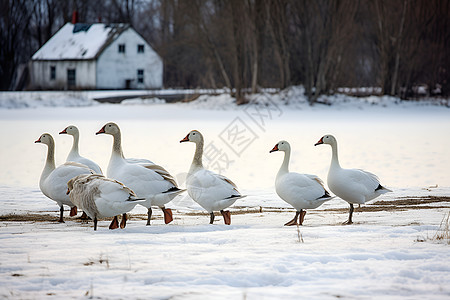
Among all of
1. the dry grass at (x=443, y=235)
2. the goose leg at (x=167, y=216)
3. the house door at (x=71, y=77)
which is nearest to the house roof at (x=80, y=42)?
the house door at (x=71, y=77)

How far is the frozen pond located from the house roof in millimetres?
19370

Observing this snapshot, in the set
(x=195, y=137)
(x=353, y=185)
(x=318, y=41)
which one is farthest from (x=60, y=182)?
(x=318, y=41)

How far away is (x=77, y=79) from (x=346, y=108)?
92.4 feet

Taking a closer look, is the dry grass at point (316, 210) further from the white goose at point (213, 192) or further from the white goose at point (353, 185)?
the white goose at point (213, 192)

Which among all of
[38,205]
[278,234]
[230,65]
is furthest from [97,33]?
[278,234]

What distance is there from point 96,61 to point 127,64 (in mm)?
3228

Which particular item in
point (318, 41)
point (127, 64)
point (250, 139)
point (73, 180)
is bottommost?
point (250, 139)

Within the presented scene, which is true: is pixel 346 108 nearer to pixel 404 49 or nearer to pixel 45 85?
pixel 404 49

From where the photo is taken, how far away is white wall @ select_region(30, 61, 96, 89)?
53500mm

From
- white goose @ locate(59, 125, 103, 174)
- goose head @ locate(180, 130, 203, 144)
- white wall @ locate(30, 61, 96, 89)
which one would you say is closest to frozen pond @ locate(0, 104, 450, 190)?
white goose @ locate(59, 125, 103, 174)

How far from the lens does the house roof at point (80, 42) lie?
53.9m

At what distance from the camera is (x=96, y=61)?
53.2m

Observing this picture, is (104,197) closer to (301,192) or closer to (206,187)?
(206,187)

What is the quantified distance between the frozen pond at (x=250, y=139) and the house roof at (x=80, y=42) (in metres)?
19.4
